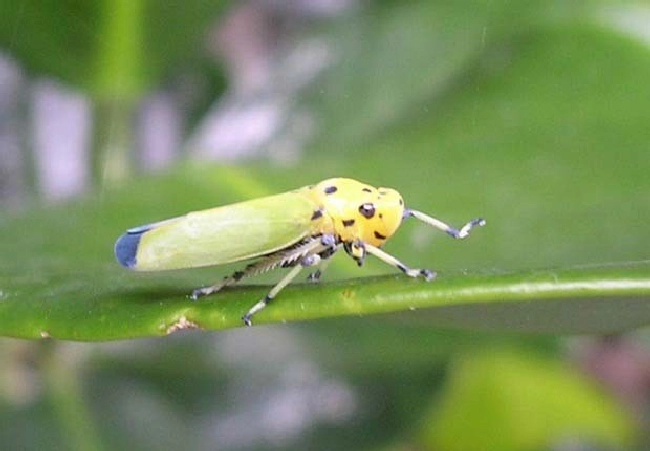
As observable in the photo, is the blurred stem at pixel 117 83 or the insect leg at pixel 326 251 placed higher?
the blurred stem at pixel 117 83

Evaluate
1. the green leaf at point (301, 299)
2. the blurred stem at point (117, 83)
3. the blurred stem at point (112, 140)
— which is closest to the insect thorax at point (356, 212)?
the green leaf at point (301, 299)

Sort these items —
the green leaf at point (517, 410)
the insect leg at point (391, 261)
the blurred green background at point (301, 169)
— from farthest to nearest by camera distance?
the green leaf at point (517, 410) → the blurred green background at point (301, 169) → the insect leg at point (391, 261)

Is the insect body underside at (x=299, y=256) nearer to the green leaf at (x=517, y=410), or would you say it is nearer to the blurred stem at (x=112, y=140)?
the blurred stem at (x=112, y=140)

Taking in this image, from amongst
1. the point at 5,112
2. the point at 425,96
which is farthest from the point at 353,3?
the point at 5,112

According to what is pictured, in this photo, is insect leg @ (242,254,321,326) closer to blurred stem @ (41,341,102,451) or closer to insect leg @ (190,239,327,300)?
insect leg @ (190,239,327,300)

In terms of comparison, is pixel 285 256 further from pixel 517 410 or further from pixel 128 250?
pixel 517 410

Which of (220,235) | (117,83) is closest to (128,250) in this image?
(220,235)

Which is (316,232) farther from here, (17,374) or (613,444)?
(613,444)
